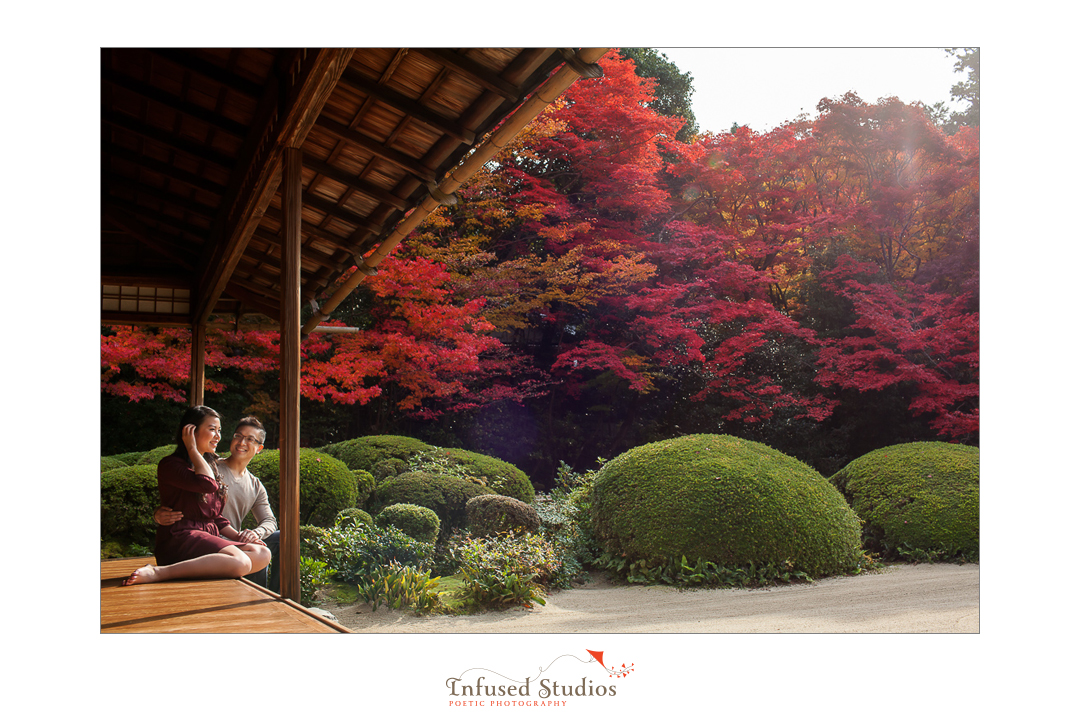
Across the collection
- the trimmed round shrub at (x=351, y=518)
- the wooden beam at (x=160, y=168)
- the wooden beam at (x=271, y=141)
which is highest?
the wooden beam at (x=160, y=168)

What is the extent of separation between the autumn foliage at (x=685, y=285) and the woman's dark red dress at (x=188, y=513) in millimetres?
5933

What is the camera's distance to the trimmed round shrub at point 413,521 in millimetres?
6043

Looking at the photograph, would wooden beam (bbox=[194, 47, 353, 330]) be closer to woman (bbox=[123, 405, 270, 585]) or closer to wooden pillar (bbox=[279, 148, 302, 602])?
wooden pillar (bbox=[279, 148, 302, 602])

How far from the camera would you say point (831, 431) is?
36.2 feet

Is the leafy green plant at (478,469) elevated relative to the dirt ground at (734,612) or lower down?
elevated

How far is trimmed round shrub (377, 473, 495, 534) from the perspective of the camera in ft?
23.2

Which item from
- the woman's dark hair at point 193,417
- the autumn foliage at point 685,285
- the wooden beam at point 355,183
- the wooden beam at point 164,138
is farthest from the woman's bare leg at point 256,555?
the autumn foliage at point 685,285

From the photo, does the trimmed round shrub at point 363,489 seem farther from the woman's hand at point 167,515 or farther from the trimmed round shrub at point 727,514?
the woman's hand at point 167,515

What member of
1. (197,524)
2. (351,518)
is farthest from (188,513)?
(351,518)

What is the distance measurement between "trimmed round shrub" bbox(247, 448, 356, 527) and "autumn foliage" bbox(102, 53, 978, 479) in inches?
110

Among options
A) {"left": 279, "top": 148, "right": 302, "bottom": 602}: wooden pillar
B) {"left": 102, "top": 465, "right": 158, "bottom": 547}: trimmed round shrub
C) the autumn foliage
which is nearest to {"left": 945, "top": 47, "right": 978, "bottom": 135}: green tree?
the autumn foliage

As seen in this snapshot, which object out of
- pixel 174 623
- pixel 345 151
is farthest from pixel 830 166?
pixel 174 623

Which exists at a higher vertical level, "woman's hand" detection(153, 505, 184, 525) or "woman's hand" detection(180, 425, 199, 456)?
"woman's hand" detection(180, 425, 199, 456)
